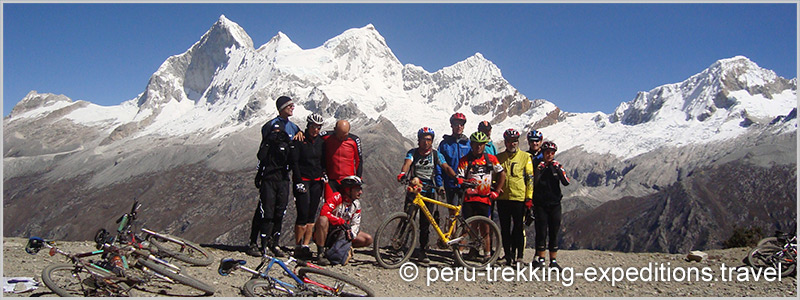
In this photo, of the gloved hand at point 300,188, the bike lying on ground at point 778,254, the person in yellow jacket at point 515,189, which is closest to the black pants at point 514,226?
the person in yellow jacket at point 515,189

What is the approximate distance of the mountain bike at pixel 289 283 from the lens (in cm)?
601

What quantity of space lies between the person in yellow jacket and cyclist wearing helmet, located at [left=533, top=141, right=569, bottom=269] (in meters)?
0.15

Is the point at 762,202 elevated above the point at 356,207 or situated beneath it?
elevated above

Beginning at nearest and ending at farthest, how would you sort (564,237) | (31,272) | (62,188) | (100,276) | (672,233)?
1. (100,276)
2. (31,272)
3. (672,233)
4. (564,237)
5. (62,188)

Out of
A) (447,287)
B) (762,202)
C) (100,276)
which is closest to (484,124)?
(447,287)

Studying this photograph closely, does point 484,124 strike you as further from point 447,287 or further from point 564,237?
point 564,237

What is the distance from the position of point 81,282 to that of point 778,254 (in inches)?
378

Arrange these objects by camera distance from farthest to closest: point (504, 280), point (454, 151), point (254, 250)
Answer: point (454, 151)
point (254, 250)
point (504, 280)

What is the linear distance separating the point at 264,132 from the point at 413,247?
284 cm

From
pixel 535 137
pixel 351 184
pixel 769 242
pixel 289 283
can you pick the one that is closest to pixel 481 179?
pixel 535 137

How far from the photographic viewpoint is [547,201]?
847 cm

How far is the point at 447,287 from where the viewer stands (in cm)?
745

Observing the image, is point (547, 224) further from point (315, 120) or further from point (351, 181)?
point (315, 120)

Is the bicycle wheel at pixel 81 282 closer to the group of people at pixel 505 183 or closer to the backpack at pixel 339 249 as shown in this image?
the backpack at pixel 339 249
